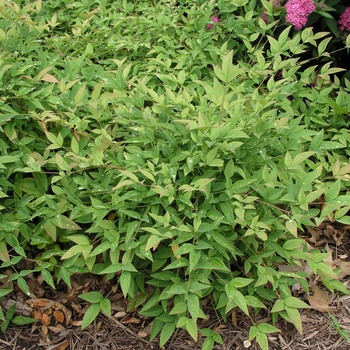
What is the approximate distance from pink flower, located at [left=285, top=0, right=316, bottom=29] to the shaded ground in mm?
1385

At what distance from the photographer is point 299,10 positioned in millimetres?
2670

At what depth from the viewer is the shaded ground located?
84.0 inches

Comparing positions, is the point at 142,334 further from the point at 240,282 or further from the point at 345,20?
the point at 345,20

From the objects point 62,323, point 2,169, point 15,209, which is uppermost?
point 2,169

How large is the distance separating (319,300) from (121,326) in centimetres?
90

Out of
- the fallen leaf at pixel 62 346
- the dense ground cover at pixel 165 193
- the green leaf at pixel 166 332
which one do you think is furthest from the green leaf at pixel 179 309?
the fallen leaf at pixel 62 346

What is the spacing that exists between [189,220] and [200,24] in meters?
1.34

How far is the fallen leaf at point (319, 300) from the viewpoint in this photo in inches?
89.3

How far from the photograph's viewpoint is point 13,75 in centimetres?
232

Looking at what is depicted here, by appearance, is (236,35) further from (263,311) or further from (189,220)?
(263,311)

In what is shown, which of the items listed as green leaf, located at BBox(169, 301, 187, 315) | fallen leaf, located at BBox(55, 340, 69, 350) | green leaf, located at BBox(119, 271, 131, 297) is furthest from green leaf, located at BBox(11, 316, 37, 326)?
green leaf, located at BBox(169, 301, 187, 315)

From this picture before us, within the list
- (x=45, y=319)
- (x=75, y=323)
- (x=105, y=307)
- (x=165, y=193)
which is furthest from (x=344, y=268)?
(x=45, y=319)

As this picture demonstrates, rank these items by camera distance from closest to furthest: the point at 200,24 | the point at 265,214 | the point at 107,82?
the point at 265,214 → the point at 107,82 → the point at 200,24

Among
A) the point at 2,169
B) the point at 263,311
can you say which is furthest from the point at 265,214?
the point at 2,169
